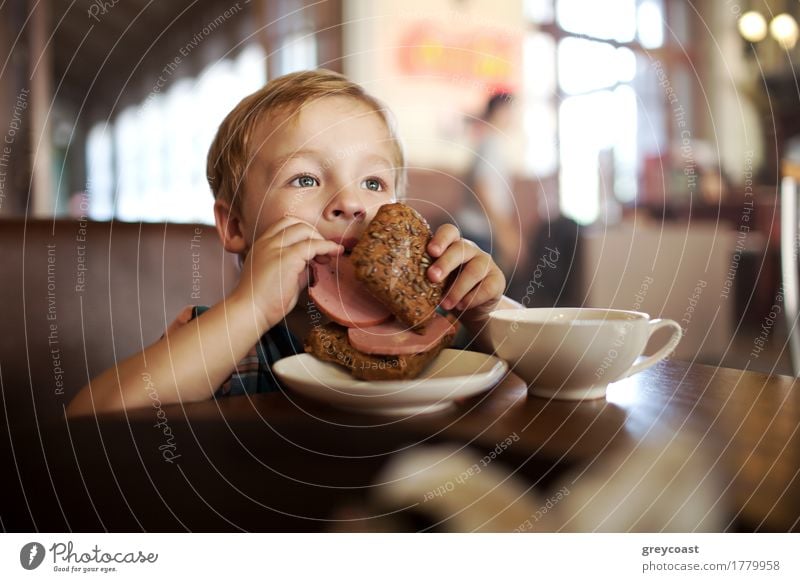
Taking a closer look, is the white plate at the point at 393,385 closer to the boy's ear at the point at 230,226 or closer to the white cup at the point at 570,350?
the white cup at the point at 570,350

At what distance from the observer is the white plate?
298mm

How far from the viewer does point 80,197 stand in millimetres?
462

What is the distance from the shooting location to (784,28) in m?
0.44

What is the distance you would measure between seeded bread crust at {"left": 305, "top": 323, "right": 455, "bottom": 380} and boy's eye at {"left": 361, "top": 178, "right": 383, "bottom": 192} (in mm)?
188

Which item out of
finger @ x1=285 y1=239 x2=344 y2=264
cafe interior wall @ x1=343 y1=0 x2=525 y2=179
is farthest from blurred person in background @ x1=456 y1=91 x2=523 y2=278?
finger @ x1=285 y1=239 x2=344 y2=264

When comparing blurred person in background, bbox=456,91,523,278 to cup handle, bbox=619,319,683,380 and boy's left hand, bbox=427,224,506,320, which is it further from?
cup handle, bbox=619,319,683,380

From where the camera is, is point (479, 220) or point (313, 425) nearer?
point (313, 425)

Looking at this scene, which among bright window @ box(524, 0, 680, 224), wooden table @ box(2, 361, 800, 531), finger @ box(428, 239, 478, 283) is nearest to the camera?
wooden table @ box(2, 361, 800, 531)

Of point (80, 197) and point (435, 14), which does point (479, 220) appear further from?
point (80, 197)

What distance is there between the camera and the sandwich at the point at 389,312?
34 cm

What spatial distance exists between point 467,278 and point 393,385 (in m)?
0.13
